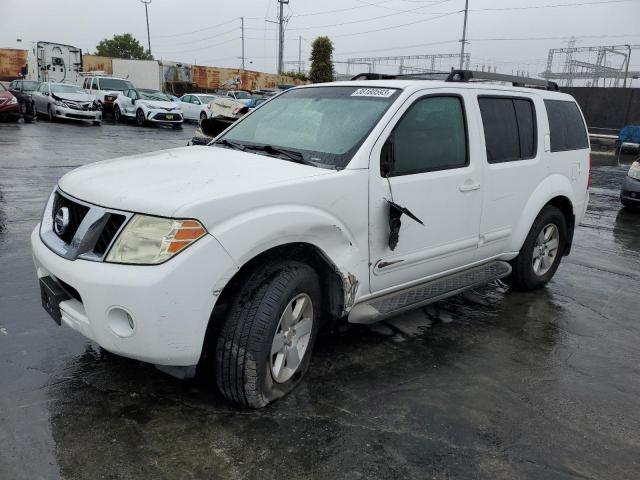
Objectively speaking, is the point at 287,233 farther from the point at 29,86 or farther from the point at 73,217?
the point at 29,86

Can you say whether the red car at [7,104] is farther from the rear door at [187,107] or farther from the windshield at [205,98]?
the windshield at [205,98]

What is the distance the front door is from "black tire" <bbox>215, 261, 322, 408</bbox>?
0.75 meters

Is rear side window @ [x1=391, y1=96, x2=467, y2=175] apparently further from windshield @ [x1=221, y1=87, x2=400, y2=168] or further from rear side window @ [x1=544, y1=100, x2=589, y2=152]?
rear side window @ [x1=544, y1=100, x2=589, y2=152]

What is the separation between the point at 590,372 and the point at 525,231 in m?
1.43

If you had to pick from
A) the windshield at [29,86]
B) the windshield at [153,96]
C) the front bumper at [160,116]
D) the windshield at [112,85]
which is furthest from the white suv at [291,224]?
the windshield at [112,85]

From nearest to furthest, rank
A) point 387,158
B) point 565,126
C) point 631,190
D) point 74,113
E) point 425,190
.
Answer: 1. point 387,158
2. point 425,190
3. point 565,126
4. point 631,190
5. point 74,113

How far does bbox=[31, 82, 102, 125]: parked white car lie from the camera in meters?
22.0

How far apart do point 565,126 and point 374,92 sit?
7.99 feet

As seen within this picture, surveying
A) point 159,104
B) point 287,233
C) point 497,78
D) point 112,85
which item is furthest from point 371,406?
point 112,85

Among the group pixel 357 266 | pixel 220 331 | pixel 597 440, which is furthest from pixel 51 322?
pixel 597 440

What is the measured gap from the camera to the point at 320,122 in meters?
3.80

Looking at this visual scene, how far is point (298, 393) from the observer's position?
3.29 m

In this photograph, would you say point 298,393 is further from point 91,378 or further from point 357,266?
point 91,378

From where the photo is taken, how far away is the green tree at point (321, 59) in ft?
116
